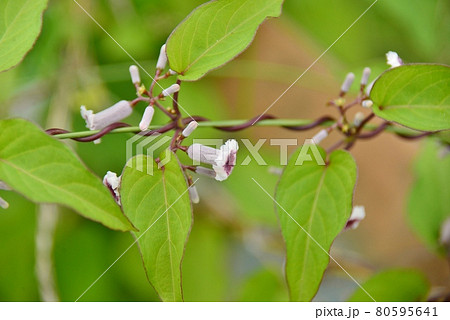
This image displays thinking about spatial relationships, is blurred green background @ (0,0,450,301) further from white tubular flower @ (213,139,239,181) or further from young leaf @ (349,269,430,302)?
white tubular flower @ (213,139,239,181)

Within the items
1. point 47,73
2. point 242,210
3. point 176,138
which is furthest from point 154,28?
point 176,138

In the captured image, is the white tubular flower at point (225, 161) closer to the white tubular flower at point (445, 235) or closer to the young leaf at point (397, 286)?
the young leaf at point (397, 286)

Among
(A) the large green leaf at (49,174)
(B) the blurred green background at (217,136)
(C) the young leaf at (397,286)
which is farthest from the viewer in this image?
(B) the blurred green background at (217,136)

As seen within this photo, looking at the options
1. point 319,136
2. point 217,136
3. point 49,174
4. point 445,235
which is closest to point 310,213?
point 319,136

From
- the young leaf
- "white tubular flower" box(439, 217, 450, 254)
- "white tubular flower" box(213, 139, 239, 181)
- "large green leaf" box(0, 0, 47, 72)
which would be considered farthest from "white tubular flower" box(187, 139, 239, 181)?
"white tubular flower" box(439, 217, 450, 254)

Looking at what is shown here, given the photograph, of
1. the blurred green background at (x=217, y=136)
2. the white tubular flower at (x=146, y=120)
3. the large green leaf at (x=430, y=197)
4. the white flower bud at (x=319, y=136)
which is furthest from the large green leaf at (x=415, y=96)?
the blurred green background at (x=217, y=136)

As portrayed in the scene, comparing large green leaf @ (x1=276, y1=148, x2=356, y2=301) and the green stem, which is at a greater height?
the green stem
